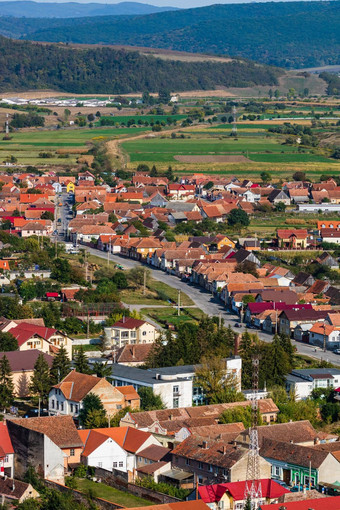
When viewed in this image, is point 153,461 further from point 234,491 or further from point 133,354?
point 133,354

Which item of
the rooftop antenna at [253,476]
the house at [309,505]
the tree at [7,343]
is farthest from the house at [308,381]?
the house at [309,505]

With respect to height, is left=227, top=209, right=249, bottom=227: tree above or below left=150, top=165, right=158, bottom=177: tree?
above

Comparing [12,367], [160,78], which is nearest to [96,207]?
[12,367]

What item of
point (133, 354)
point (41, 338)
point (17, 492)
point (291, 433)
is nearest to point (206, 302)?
point (133, 354)

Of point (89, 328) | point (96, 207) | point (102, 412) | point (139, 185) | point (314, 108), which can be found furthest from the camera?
point (314, 108)

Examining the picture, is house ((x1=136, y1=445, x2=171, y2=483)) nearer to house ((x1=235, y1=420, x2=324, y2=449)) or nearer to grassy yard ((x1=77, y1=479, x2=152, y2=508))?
grassy yard ((x1=77, y1=479, x2=152, y2=508))

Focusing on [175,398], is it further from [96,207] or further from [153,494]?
[96,207]

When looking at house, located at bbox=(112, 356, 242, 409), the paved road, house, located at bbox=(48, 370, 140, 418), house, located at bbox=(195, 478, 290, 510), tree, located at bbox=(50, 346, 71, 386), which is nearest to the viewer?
house, located at bbox=(195, 478, 290, 510)

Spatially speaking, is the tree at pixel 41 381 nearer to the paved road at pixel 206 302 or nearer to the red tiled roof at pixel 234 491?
the red tiled roof at pixel 234 491

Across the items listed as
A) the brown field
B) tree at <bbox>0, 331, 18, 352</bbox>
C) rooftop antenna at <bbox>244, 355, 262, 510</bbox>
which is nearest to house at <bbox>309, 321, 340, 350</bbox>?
tree at <bbox>0, 331, 18, 352</bbox>
